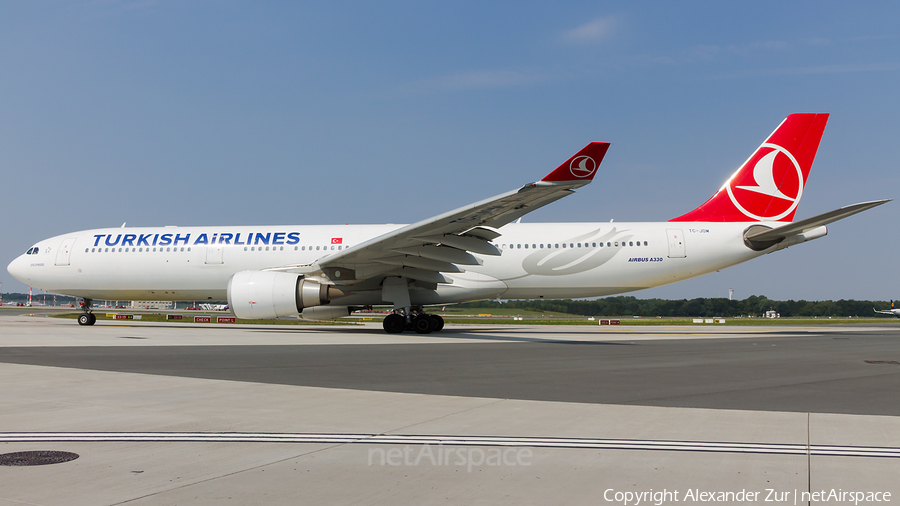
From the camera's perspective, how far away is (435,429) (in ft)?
15.4

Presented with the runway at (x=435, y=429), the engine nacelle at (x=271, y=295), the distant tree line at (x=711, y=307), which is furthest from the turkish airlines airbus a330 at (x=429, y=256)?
the distant tree line at (x=711, y=307)

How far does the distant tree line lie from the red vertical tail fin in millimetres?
26672

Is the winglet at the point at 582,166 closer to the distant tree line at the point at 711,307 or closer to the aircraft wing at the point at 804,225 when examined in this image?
the aircraft wing at the point at 804,225

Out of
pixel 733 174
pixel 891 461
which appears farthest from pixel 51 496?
pixel 733 174

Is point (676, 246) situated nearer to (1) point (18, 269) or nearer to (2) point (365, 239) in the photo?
(2) point (365, 239)

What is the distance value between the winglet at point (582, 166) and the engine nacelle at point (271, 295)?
7.84m

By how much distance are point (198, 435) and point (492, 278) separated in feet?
48.5

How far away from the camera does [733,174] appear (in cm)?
1978

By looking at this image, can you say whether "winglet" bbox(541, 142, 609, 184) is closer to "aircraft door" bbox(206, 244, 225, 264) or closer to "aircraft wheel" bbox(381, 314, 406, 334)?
"aircraft wheel" bbox(381, 314, 406, 334)

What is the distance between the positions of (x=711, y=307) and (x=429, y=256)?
171ft

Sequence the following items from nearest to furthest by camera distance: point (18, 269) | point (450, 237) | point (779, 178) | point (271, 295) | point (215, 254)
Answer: point (450, 237) < point (271, 295) < point (779, 178) < point (215, 254) < point (18, 269)

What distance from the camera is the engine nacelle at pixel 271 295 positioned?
1617cm

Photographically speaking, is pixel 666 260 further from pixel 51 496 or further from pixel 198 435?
pixel 51 496

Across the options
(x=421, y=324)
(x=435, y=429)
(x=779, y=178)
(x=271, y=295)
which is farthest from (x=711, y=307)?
(x=435, y=429)
